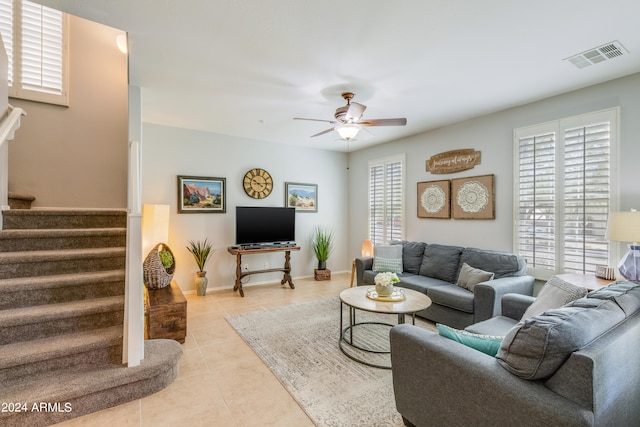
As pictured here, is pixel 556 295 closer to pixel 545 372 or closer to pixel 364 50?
pixel 545 372

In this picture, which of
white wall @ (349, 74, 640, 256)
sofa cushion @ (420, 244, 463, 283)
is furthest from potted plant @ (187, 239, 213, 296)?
sofa cushion @ (420, 244, 463, 283)

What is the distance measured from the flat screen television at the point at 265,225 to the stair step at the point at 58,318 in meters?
2.59

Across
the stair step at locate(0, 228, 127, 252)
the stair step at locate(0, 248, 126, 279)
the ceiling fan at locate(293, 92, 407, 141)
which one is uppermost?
the ceiling fan at locate(293, 92, 407, 141)

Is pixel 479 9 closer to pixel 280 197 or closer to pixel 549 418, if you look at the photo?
pixel 549 418

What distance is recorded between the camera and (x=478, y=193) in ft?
13.4

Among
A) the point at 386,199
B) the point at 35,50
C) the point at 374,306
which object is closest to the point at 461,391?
the point at 374,306

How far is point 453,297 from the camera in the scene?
330 cm

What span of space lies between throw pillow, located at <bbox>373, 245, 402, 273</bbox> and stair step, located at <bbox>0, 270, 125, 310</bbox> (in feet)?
10.7

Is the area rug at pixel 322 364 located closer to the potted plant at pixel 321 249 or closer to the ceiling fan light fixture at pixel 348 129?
the potted plant at pixel 321 249

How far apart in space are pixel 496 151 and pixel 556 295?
242 centimetres

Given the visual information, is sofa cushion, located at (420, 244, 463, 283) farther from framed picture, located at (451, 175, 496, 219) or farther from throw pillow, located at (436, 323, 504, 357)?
throw pillow, located at (436, 323, 504, 357)

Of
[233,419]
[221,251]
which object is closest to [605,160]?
[233,419]

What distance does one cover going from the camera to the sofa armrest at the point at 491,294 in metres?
2.94

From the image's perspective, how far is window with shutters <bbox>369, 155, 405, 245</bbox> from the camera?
210 inches
